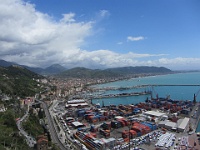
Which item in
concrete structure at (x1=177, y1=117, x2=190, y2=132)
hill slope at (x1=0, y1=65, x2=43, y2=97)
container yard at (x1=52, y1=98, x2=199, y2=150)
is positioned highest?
hill slope at (x1=0, y1=65, x2=43, y2=97)

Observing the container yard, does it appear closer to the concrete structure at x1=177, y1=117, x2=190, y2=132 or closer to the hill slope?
the concrete structure at x1=177, y1=117, x2=190, y2=132

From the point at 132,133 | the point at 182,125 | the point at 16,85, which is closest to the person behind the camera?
the point at 132,133

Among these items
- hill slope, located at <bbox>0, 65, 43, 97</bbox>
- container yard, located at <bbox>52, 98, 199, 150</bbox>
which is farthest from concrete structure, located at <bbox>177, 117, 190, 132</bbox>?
hill slope, located at <bbox>0, 65, 43, 97</bbox>

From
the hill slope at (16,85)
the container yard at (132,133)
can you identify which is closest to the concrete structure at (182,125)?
the container yard at (132,133)

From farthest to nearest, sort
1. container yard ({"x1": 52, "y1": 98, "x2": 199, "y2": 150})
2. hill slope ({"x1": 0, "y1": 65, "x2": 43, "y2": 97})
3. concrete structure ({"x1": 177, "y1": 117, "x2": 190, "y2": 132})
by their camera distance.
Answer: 1. hill slope ({"x1": 0, "y1": 65, "x2": 43, "y2": 97})
2. concrete structure ({"x1": 177, "y1": 117, "x2": 190, "y2": 132})
3. container yard ({"x1": 52, "y1": 98, "x2": 199, "y2": 150})

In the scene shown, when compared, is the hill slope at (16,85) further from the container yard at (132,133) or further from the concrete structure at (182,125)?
the concrete structure at (182,125)

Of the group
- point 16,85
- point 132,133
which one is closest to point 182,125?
point 132,133

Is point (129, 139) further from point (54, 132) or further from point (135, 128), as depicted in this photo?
point (54, 132)

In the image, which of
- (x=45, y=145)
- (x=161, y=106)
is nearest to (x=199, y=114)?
(x=161, y=106)

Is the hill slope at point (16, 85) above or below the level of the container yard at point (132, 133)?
above

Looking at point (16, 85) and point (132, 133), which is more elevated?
point (16, 85)

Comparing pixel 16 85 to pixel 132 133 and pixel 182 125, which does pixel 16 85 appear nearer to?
pixel 132 133

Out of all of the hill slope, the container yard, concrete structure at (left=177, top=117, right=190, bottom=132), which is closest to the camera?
the container yard
